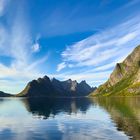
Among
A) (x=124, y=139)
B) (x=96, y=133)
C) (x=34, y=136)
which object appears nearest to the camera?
(x=124, y=139)

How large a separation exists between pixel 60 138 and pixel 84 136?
6.00 meters

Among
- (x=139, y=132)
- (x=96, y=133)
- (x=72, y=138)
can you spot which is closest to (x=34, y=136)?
(x=72, y=138)

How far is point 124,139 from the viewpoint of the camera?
6188cm

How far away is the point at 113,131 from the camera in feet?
242

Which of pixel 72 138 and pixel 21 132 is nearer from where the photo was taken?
pixel 72 138

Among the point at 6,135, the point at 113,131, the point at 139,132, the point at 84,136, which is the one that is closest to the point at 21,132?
the point at 6,135

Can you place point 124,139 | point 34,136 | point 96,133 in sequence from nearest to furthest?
1. point 124,139
2. point 34,136
3. point 96,133

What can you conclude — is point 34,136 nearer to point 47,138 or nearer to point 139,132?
point 47,138

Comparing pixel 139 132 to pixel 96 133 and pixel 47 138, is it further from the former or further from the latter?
pixel 47 138

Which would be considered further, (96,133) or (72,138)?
(96,133)

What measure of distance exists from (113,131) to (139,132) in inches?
265

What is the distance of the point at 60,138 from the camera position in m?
63.2

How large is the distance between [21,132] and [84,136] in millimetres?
16462

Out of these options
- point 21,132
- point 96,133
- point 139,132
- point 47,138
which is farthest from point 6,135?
point 139,132
